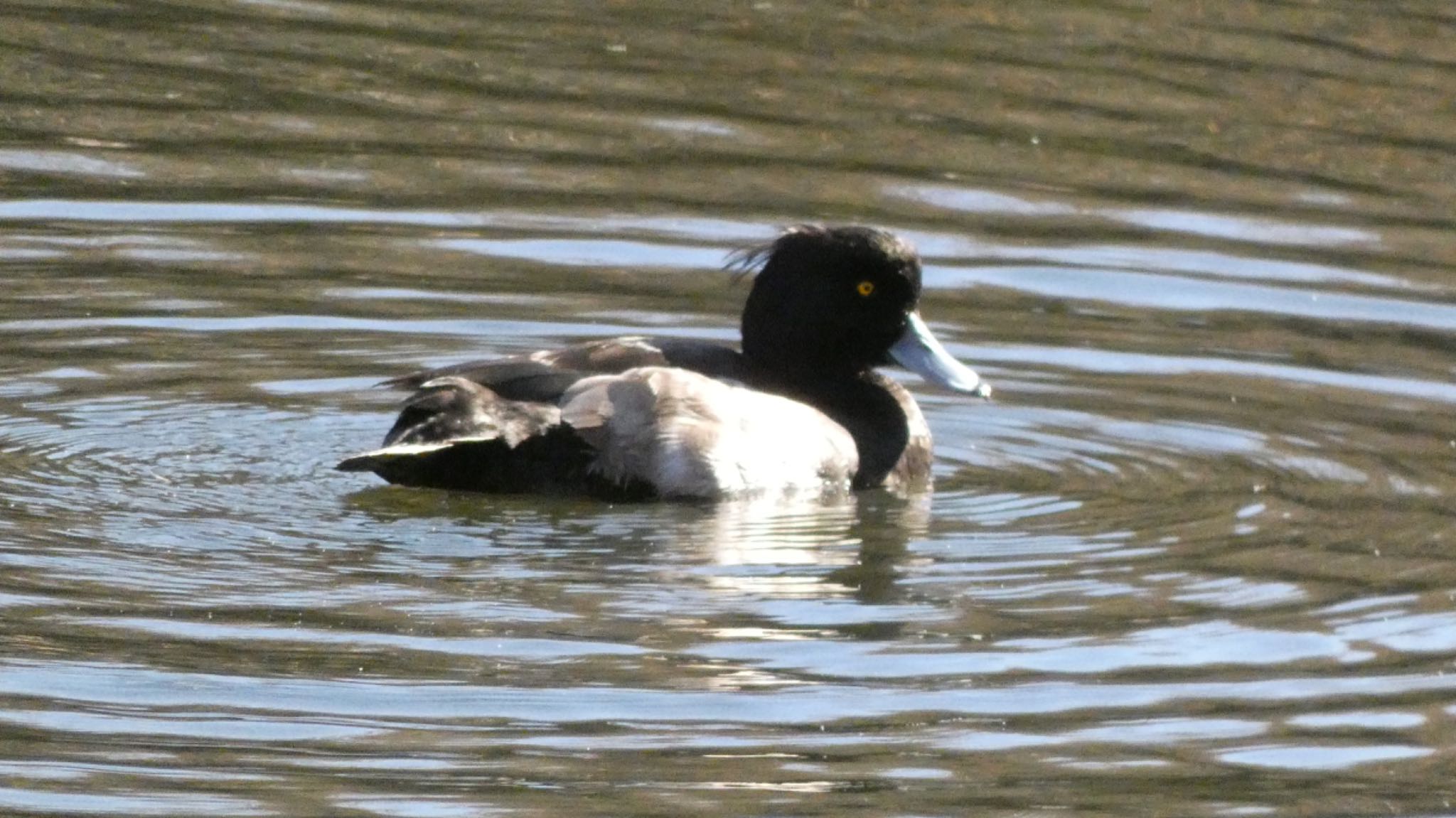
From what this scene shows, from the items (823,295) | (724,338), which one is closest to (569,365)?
(823,295)

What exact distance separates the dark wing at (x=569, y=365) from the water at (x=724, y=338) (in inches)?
15.8

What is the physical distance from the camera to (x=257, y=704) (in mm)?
6535

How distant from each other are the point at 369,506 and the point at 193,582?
1198mm

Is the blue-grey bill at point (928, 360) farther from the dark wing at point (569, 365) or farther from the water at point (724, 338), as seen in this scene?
the dark wing at point (569, 365)

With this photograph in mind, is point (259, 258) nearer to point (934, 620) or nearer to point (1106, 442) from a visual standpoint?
point (1106, 442)

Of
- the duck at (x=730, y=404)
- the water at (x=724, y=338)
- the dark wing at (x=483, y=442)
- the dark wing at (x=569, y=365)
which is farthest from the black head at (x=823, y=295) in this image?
the dark wing at (x=483, y=442)

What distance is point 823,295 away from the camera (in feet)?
32.1

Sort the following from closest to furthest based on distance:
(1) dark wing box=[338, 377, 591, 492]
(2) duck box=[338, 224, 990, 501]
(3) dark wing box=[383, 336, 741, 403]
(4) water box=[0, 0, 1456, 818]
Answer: (4) water box=[0, 0, 1456, 818], (1) dark wing box=[338, 377, 591, 492], (2) duck box=[338, 224, 990, 501], (3) dark wing box=[383, 336, 741, 403]

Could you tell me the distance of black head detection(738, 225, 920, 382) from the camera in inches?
385

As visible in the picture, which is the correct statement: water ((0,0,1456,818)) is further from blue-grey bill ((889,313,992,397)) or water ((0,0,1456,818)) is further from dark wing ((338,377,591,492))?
blue-grey bill ((889,313,992,397))

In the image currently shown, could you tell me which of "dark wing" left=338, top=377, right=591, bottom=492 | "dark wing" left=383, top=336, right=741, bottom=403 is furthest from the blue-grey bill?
"dark wing" left=338, top=377, right=591, bottom=492

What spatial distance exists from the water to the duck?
17 cm

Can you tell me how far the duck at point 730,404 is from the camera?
29.0 ft

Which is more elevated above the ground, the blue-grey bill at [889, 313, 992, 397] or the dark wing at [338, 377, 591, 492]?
the blue-grey bill at [889, 313, 992, 397]
